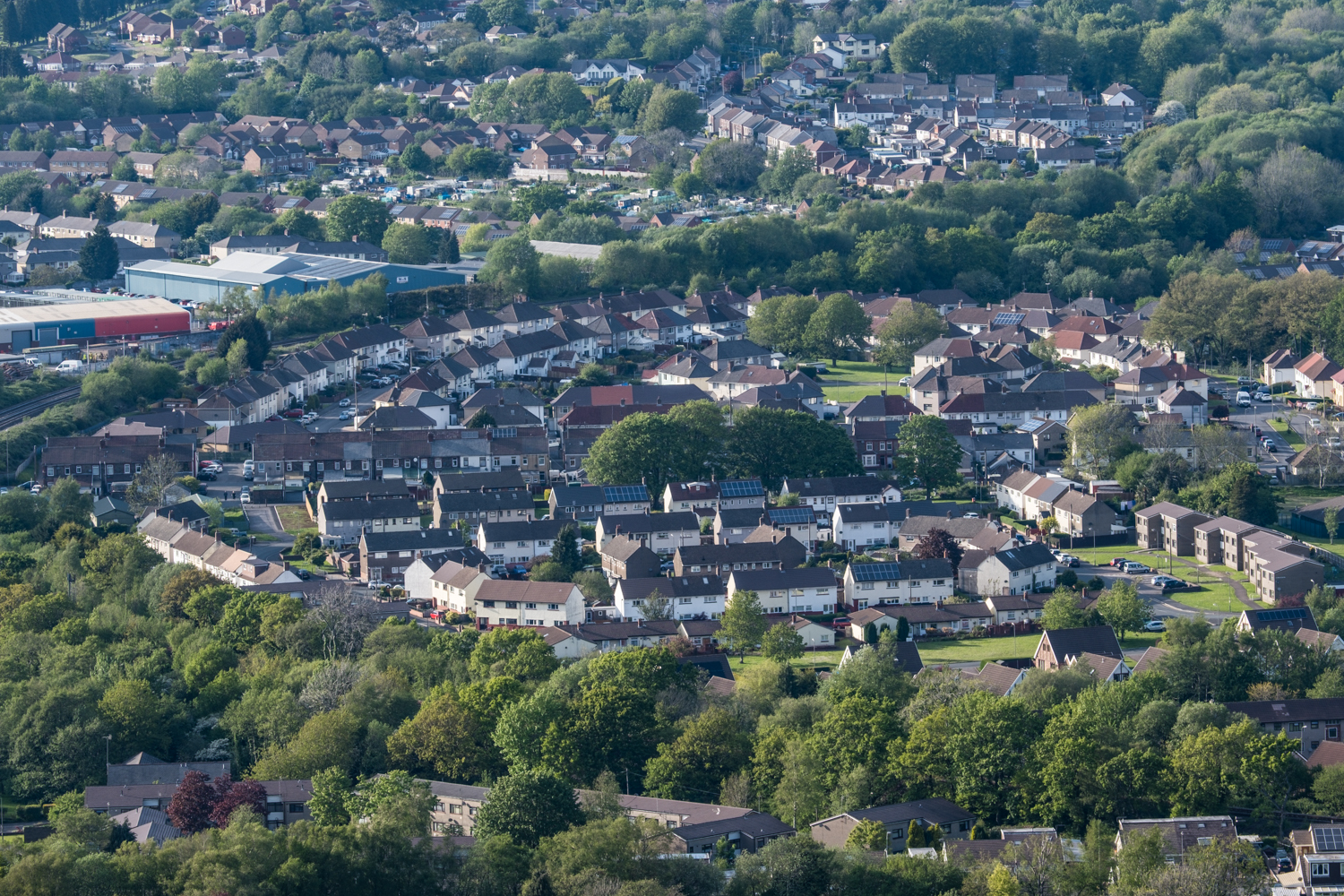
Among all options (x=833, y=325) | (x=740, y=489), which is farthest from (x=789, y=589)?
(x=833, y=325)

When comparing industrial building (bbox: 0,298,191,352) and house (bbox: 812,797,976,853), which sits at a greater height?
house (bbox: 812,797,976,853)

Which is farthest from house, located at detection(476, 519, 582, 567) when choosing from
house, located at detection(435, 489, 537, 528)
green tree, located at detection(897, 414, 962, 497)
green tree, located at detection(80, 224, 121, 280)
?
green tree, located at detection(80, 224, 121, 280)

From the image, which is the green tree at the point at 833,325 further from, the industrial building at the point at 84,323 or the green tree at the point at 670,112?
the green tree at the point at 670,112

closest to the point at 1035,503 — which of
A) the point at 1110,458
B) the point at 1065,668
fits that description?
the point at 1110,458

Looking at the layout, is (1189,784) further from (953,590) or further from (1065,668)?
(953,590)

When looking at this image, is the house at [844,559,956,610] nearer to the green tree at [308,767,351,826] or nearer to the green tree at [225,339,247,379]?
the green tree at [308,767,351,826]

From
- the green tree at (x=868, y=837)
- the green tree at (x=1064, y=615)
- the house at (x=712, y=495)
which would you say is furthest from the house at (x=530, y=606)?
the green tree at (x=868, y=837)
